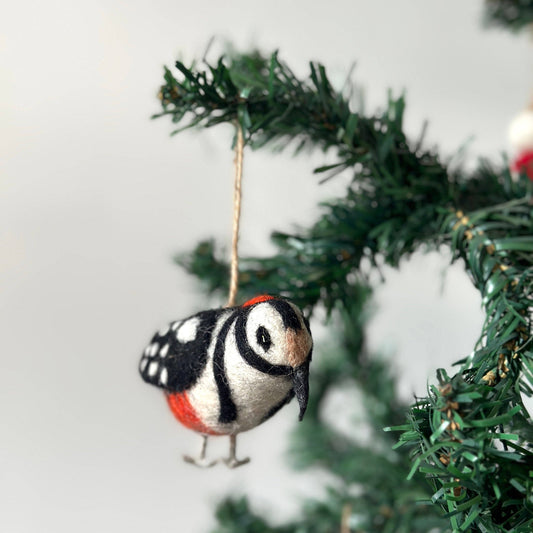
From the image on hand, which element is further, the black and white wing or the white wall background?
the white wall background

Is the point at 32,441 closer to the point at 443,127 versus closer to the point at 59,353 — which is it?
A: the point at 59,353

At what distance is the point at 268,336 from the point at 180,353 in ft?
0.16

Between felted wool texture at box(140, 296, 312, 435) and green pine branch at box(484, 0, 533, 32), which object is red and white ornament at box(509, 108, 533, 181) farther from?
felted wool texture at box(140, 296, 312, 435)

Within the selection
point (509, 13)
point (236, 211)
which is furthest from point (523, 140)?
point (236, 211)

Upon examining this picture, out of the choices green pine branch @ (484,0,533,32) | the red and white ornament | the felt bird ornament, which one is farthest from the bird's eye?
green pine branch @ (484,0,533,32)

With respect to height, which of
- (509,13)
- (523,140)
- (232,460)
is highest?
(509,13)

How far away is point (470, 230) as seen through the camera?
27 centimetres

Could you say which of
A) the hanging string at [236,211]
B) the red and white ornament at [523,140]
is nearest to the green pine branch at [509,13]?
the red and white ornament at [523,140]

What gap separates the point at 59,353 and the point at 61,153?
0.25 m

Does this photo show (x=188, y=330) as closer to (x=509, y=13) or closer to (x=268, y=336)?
(x=268, y=336)

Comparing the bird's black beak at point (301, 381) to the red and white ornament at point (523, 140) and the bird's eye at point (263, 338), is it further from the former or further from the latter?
the red and white ornament at point (523, 140)

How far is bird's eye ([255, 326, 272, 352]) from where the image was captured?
Result: 20 cm

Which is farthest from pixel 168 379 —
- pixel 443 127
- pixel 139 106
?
pixel 443 127

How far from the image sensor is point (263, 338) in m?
0.21
